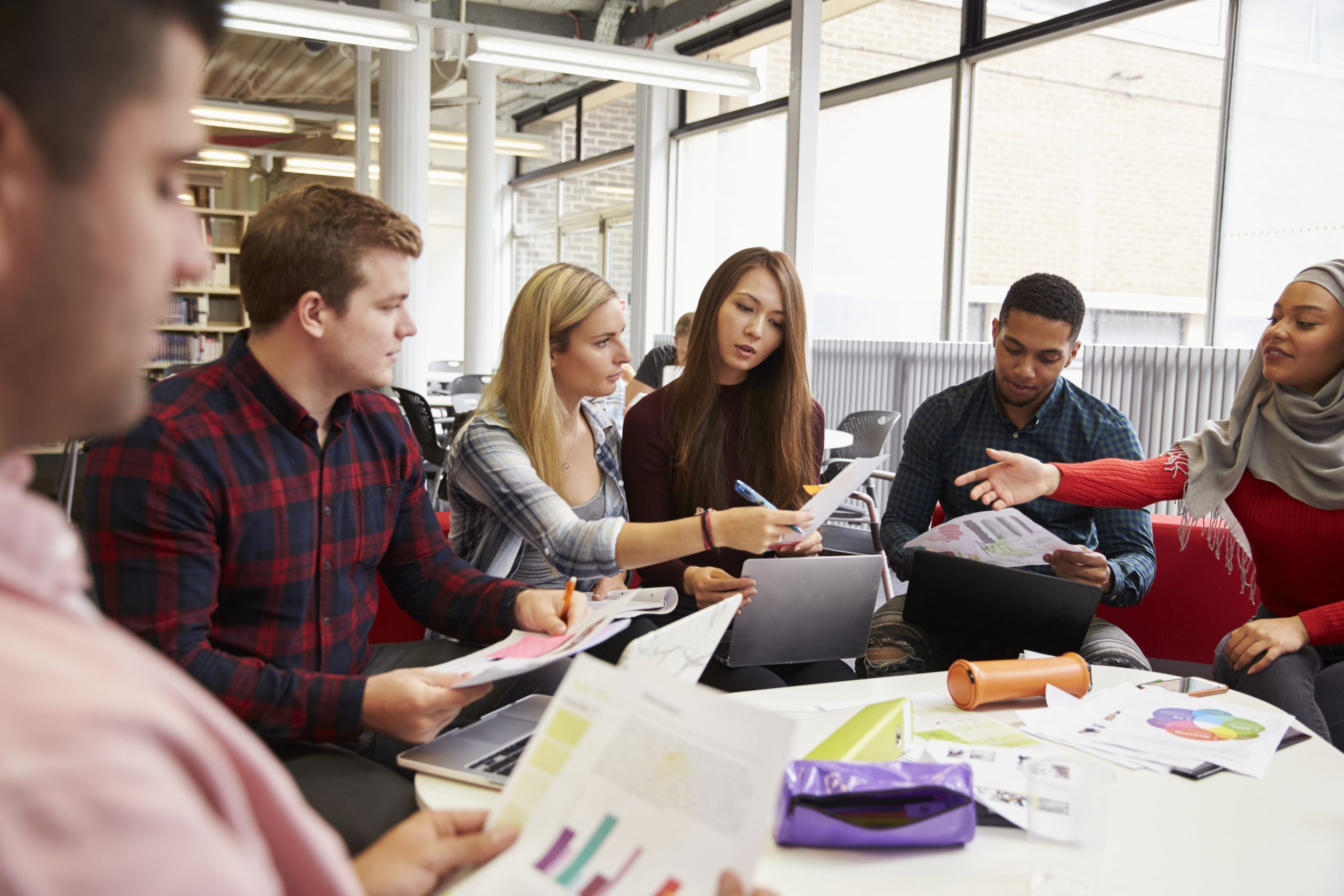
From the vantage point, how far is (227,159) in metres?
9.52

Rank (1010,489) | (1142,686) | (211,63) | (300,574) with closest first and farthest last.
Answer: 1. (300,574)
2. (1142,686)
3. (1010,489)
4. (211,63)

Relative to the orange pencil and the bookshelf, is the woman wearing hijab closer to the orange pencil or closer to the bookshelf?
the orange pencil

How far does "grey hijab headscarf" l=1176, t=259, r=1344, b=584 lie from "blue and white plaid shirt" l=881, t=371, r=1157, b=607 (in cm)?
17

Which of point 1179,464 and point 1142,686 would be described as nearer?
point 1142,686

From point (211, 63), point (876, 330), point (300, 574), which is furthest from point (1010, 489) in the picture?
point (211, 63)

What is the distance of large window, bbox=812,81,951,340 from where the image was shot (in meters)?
6.44

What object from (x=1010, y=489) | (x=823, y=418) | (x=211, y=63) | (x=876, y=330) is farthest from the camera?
(x=211, y=63)

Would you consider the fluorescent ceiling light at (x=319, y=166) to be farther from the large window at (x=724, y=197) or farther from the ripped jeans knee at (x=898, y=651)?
the ripped jeans knee at (x=898, y=651)

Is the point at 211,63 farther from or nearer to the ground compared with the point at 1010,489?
farther from the ground

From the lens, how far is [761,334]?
2.48 meters

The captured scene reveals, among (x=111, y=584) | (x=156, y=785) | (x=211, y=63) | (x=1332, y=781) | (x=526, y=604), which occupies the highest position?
(x=211, y=63)

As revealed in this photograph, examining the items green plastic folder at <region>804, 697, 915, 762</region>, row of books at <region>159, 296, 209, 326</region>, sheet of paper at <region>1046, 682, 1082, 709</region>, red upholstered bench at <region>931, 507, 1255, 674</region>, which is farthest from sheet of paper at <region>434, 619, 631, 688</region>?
row of books at <region>159, 296, 209, 326</region>

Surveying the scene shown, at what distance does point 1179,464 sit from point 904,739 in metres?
1.42

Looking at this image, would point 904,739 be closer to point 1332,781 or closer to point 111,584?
point 1332,781
